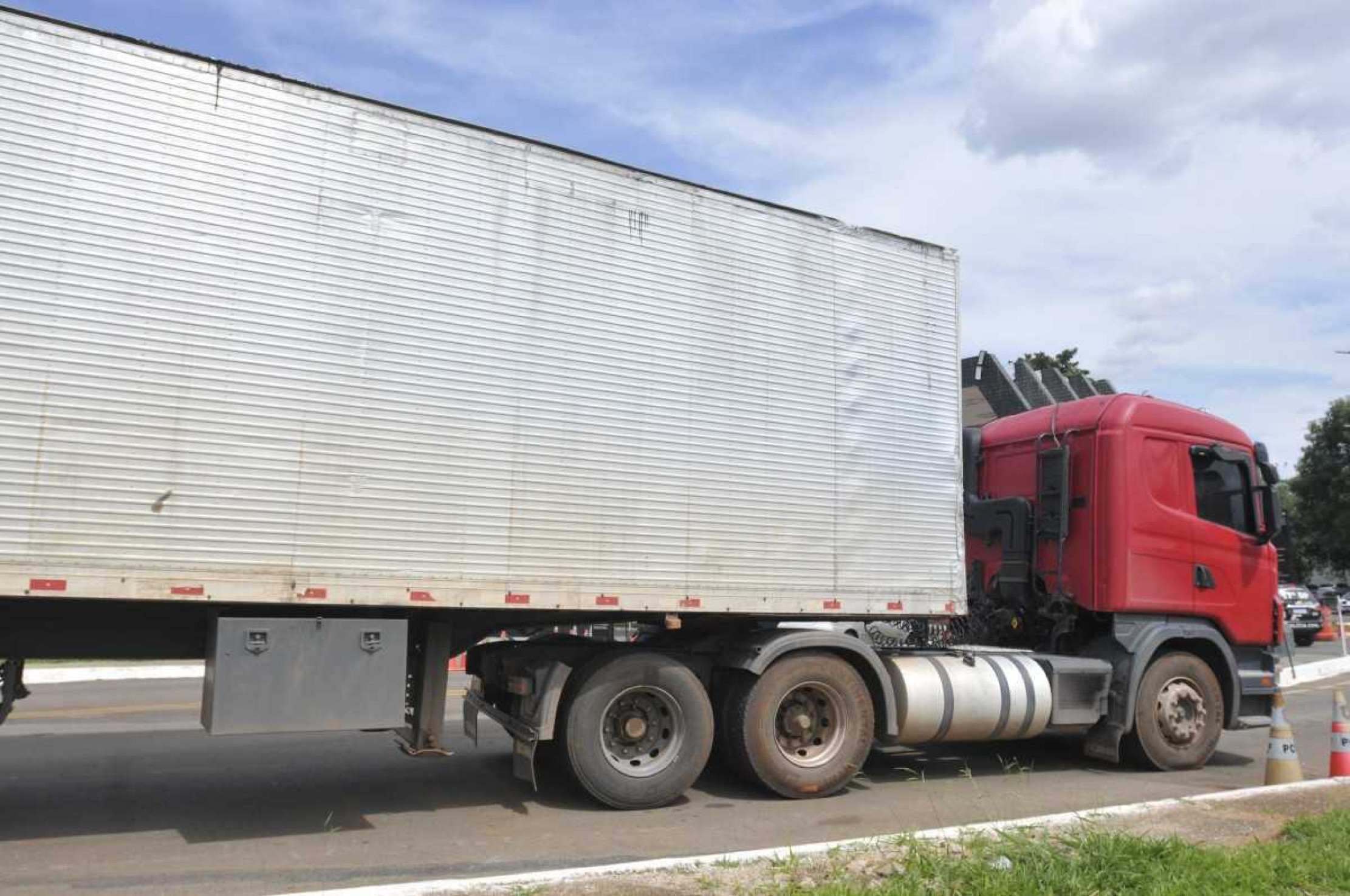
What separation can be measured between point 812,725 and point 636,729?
1.42m

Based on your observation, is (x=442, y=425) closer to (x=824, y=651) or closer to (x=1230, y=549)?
(x=824, y=651)

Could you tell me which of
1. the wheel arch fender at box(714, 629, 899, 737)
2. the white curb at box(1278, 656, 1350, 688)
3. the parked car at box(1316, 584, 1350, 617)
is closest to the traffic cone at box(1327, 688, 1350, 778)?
the wheel arch fender at box(714, 629, 899, 737)

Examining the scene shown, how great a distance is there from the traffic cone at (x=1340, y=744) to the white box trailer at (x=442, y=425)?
2751 millimetres

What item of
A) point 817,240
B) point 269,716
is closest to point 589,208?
point 817,240

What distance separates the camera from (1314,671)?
1841 centimetres

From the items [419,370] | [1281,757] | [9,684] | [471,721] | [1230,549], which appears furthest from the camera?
[1230,549]

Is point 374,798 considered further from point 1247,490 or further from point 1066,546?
point 1247,490

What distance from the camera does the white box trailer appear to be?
5.75 m

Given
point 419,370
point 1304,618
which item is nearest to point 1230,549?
point 419,370

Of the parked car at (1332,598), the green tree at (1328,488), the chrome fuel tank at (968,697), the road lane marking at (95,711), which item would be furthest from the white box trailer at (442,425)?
the green tree at (1328,488)

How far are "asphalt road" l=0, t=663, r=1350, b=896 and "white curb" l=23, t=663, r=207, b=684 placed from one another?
229 inches

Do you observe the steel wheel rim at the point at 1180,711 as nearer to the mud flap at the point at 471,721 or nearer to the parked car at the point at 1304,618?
the mud flap at the point at 471,721

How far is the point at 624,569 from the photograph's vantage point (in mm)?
7098

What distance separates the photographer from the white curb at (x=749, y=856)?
15.0 ft
